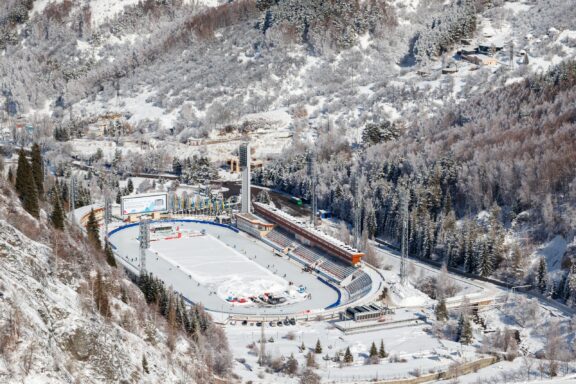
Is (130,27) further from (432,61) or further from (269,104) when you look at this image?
(432,61)

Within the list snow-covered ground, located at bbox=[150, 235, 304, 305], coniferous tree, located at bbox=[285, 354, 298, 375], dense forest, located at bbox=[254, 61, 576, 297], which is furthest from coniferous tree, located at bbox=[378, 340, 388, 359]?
dense forest, located at bbox=[254, 61, 576, 297]

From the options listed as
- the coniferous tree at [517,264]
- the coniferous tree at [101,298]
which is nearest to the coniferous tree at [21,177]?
the coniferous tree at [101,298]

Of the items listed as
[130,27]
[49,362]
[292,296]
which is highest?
[130,27]

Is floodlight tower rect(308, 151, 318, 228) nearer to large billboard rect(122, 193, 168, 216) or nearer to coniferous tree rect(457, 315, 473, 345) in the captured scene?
large billboard rect(122, 193, 168, 216)

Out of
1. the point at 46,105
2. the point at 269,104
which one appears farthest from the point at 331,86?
the point at 46,105

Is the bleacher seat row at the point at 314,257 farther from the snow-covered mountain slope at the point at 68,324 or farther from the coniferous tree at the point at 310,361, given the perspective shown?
the snow-covered mountain slope at the point at 68,324

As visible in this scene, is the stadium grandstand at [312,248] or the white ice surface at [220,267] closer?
the white ice surface at [220,267]
